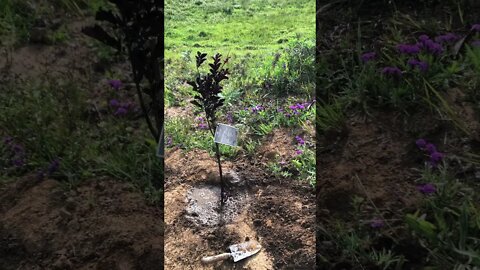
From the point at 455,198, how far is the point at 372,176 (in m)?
0.30

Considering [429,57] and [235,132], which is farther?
[429,57]

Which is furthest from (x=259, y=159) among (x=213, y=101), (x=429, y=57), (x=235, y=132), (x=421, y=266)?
(x=429, y=57)

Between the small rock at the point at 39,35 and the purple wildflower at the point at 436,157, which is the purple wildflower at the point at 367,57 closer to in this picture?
the purple wildflower at the point at 436,157

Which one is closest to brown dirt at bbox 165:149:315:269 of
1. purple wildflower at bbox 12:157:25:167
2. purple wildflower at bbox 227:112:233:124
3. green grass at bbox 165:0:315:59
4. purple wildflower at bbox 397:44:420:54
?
purple wildflower at bbox 227:112:233:124

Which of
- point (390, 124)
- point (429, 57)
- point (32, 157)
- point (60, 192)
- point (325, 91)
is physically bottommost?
point (60, 192)

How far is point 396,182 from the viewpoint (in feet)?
6.49

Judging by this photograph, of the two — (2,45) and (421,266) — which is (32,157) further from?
(421,266)

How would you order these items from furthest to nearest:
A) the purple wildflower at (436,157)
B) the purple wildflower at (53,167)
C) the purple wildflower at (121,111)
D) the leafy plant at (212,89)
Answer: the purple wildflower at (121,111) < the purple wildflower at (53,167) < the purple wildflower at (436,157) < the leafy plant at (212,89)

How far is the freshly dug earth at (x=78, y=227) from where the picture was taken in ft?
6.25

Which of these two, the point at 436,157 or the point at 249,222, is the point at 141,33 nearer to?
the point at 249,222

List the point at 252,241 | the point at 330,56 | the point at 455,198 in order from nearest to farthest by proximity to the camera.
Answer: the point at 252,241
the point at 455,198
the point at 330,56

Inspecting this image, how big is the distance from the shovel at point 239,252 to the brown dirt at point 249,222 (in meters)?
0.02

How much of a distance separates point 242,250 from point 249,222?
0.09m

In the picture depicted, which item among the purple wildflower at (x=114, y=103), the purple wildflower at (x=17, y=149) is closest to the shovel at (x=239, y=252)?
the purple wildflower at (x=114, y=103)
